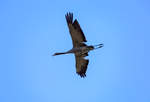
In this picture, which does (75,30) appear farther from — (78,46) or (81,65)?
(81,65)

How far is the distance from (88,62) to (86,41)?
3.09 meters

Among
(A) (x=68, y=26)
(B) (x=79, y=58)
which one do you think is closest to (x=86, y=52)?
(B) (x=79, y=58)

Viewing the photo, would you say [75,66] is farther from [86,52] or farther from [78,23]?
[78,23]

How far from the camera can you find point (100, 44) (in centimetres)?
3381

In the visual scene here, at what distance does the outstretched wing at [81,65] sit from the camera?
3621 centimetres

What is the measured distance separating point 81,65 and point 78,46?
7.64 feet

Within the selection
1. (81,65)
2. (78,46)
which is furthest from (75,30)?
(81,65)

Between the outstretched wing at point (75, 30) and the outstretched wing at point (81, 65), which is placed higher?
the outstretched wing at point (75, 30)

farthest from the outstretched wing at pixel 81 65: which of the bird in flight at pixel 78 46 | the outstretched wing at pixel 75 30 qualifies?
the outstretched wing at pixel 75 30

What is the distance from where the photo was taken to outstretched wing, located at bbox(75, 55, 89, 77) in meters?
36.2

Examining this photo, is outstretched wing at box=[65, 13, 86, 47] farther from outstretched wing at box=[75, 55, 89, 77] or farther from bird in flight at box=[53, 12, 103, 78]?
outstretched wing at box=[75, 55, 89, 77]

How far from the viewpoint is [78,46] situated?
3500 cm

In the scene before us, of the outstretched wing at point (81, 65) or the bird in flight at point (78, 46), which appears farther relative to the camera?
the outstretched wing at point (81, 65)

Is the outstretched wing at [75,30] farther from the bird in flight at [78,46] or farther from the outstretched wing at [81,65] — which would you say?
the outstretched wing at [81,65]
